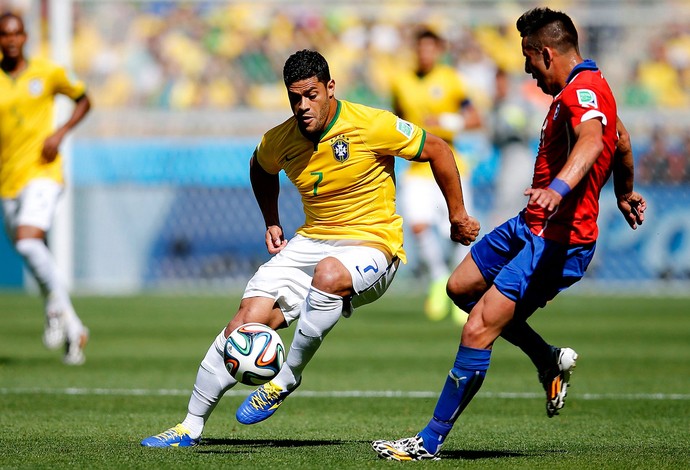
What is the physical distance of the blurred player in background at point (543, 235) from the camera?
17.5 ft

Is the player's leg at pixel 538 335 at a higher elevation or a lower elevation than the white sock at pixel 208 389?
higher

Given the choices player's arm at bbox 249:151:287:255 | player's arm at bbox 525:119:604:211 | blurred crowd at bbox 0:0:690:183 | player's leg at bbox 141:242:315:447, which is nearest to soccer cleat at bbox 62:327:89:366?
player's arm at bbox 249:151:287:255

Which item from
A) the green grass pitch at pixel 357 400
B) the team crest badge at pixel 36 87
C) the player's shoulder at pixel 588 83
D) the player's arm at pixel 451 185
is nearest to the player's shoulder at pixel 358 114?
the player's arm at pixel 451 185

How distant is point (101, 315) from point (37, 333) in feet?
5.44

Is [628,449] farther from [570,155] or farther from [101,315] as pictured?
[101,315]

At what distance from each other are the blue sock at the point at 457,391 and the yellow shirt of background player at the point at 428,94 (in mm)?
7763

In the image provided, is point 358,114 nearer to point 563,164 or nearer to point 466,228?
point 466,228

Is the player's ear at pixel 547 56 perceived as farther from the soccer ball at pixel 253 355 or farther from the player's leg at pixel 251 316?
the soccer ball at pixel 253 355

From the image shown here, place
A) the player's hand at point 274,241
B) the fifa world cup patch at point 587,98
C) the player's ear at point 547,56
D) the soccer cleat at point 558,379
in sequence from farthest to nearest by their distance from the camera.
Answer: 1. the player's hand at point 274,241
2. the soccer cleat at point 558,379
3. the player's ear at point 547,56
4. the fifa world cup patch at point 587,98

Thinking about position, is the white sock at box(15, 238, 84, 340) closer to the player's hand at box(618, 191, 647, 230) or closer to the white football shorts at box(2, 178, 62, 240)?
the white football shorts at box(2, 178, 62, 240)

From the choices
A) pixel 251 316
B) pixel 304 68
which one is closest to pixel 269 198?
pixel 251 316

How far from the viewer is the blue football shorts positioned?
5.42 m

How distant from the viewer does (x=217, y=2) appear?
1770cm

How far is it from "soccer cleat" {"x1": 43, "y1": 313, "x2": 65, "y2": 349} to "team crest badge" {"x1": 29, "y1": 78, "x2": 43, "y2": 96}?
6.21ft
